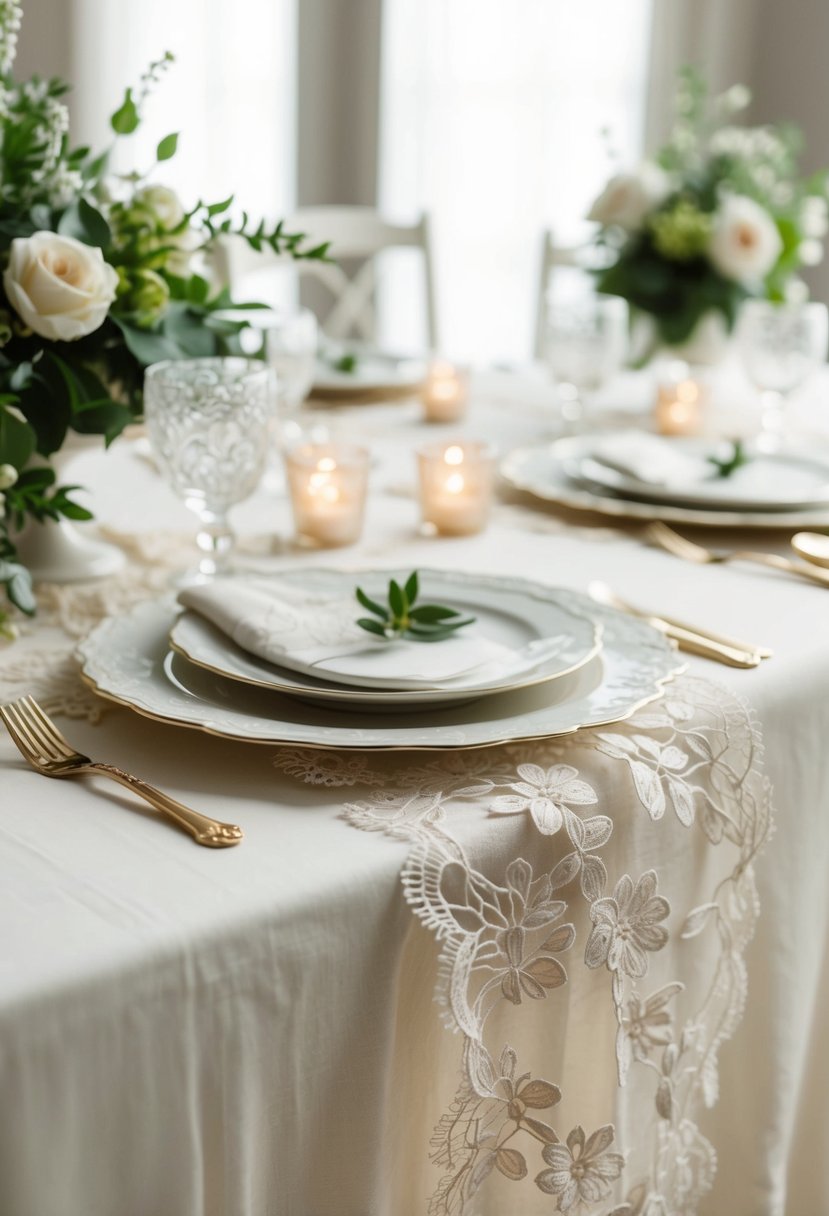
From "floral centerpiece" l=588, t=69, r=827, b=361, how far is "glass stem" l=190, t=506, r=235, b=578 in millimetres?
1101

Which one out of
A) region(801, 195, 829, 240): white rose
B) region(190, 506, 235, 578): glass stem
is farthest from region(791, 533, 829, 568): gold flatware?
region(801, 195, 829, 240): white rose

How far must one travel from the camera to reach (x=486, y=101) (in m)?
3.94

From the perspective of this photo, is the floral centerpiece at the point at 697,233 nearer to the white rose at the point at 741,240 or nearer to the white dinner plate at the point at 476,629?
the white rose at the point at 741,240

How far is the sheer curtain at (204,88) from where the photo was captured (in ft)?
10.2

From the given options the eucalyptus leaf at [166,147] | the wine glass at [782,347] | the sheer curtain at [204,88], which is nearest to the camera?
the eucalyptus leaf at [166,147]

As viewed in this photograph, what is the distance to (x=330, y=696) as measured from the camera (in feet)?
2.60

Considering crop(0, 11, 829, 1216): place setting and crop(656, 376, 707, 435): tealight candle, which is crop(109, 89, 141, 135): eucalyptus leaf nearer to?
crop(0, 11, 829, 1216): place setting

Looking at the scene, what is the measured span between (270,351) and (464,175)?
2816 mm

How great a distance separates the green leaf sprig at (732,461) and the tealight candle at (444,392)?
1.43 ft

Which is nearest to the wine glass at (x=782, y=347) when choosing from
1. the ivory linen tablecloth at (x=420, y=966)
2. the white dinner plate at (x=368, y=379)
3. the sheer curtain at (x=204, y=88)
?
the white dinner plate at (x=368, y=379)

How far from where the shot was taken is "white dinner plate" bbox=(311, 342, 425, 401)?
6.07 feet

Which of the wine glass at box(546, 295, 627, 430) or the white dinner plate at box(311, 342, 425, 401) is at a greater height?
the wine glass at box(546, 295, 627, 430)

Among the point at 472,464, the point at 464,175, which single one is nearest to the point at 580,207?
the point at 464,175

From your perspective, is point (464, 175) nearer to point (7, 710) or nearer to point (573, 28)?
point (573, 28)
